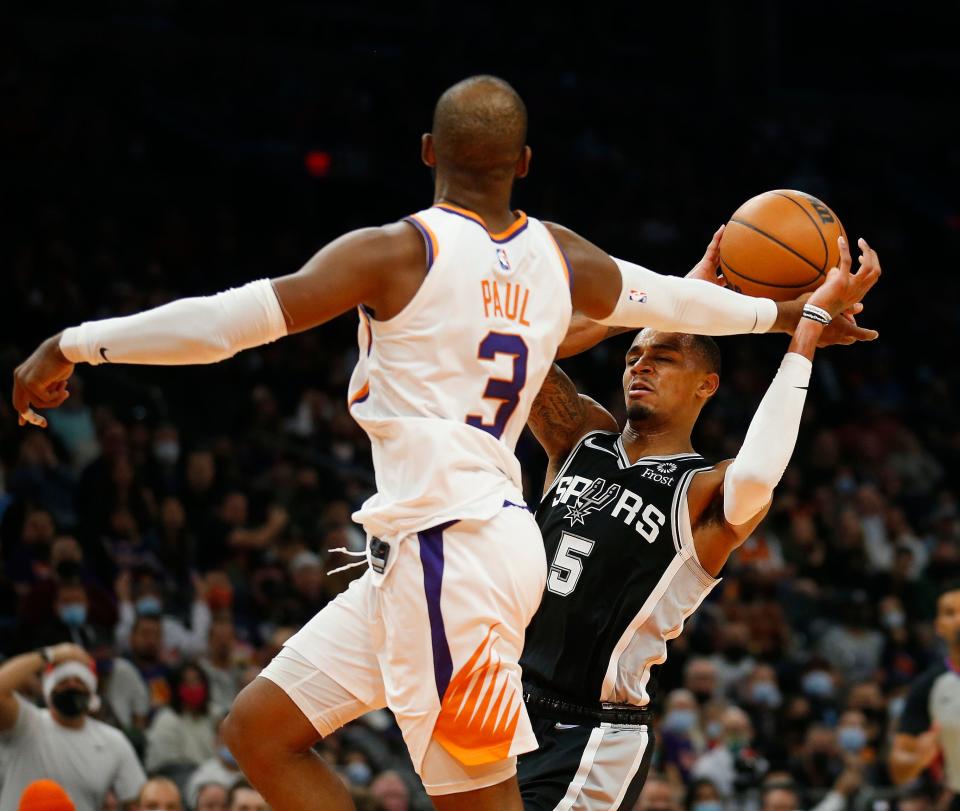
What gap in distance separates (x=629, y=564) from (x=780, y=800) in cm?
480

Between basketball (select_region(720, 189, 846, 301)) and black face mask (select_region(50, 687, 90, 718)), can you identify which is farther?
black face mask (select_region(50, 687, 90, 718))

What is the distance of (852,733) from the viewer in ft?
34.6

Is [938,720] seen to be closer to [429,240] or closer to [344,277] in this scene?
[429,240]

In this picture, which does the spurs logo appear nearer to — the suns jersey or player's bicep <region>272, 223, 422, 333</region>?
the suns jersey

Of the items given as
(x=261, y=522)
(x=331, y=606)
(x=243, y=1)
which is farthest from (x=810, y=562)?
(x=331, y=606)

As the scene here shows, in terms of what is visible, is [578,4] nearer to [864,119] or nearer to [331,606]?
[864,119]

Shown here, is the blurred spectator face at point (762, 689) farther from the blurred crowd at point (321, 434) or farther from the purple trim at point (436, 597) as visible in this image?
the purple trim at point (436, 597)

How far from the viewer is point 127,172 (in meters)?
14.3

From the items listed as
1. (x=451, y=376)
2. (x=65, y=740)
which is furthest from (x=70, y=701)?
(x=451, y=376)

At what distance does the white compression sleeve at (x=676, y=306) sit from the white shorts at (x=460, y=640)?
1.98 ft

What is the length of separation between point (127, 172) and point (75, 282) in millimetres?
2581

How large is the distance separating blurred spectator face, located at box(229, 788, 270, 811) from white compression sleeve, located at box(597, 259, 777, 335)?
4.21m

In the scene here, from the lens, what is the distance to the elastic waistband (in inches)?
173

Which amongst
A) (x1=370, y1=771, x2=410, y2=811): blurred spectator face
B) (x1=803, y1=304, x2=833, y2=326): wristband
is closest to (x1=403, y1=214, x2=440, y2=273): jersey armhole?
(x1=803, y1=304, x2=833, y2=326): wristband
